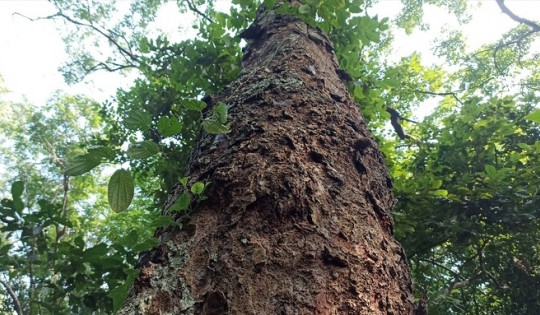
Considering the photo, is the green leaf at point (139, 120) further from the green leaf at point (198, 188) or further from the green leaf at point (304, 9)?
the green leaf at point (304, 9)

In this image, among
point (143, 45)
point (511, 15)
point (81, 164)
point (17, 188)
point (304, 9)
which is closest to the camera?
point (81, 164)

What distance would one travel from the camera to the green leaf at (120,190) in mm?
920

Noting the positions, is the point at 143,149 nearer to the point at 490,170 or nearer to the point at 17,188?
the point at 17,188

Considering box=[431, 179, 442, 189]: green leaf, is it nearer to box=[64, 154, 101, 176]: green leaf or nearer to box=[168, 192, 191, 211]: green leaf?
box=[168, 192, 191, 211]: green leaf

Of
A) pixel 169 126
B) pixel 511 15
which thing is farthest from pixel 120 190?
pixel 511 15

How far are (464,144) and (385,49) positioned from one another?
5.99 metres

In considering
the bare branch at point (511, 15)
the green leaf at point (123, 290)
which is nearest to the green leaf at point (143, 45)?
the green leaf at point (123, 290)

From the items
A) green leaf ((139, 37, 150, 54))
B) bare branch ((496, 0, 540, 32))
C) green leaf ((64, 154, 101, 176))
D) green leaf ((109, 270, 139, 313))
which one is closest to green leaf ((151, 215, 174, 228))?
green leaf ((109, 270, 139, 313))

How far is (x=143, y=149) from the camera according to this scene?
982 millimetres

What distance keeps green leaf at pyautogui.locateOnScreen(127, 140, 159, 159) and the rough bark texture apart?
239mm

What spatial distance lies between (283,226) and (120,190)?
1.39 feet

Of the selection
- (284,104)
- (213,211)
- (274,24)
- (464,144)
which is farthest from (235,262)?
(464,144)

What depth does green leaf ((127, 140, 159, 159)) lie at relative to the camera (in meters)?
0.97

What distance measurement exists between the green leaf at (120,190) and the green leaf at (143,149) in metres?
0.06
